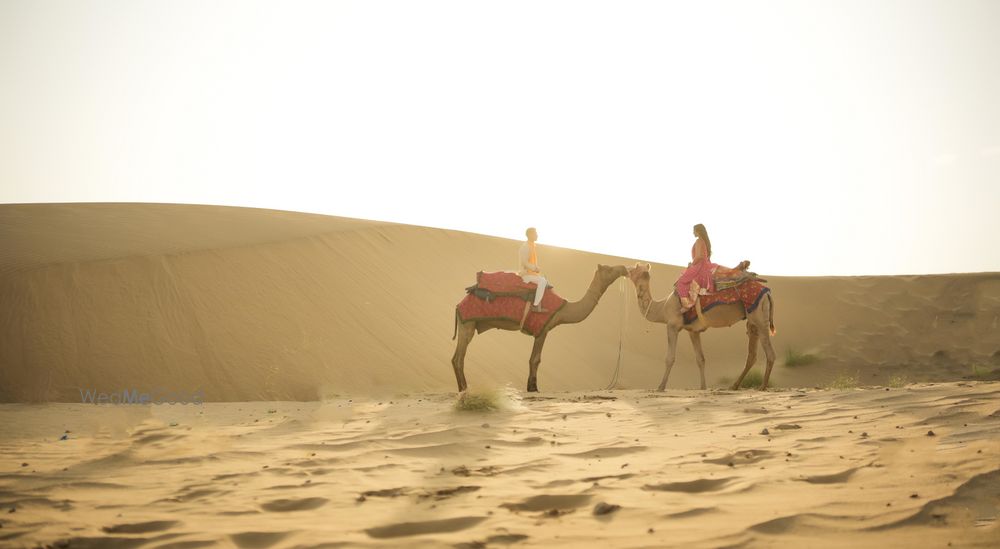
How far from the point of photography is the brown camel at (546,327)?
13.4 m

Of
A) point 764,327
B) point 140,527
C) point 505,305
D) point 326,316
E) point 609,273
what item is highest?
point 609,273

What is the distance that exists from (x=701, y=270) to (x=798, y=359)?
34.7 feet

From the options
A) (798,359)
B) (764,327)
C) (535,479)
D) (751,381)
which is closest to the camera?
(535,479)

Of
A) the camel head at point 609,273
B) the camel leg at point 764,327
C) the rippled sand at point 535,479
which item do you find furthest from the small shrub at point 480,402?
the camel leg at point 764,327

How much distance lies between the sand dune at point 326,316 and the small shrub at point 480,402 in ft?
6.48

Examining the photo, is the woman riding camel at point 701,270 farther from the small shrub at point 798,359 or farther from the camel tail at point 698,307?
the small shrub at point 798,359

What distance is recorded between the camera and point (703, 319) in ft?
44.3

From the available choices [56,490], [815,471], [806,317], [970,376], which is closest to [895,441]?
[815,471]

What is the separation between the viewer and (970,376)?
19.6 meters

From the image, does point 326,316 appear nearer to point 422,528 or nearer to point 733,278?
point 733,278

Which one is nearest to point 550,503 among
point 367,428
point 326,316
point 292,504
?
point 292,504

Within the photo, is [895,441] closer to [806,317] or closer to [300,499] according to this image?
[300,499]

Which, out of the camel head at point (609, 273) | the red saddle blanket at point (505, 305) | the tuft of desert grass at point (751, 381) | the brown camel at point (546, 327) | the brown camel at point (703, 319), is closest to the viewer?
the brown camel at point (703, 319)

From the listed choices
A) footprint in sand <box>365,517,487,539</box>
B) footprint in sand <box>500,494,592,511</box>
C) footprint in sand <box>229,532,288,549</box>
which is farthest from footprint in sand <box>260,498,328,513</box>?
footprint in sand <box>500,494,592,511</box>
